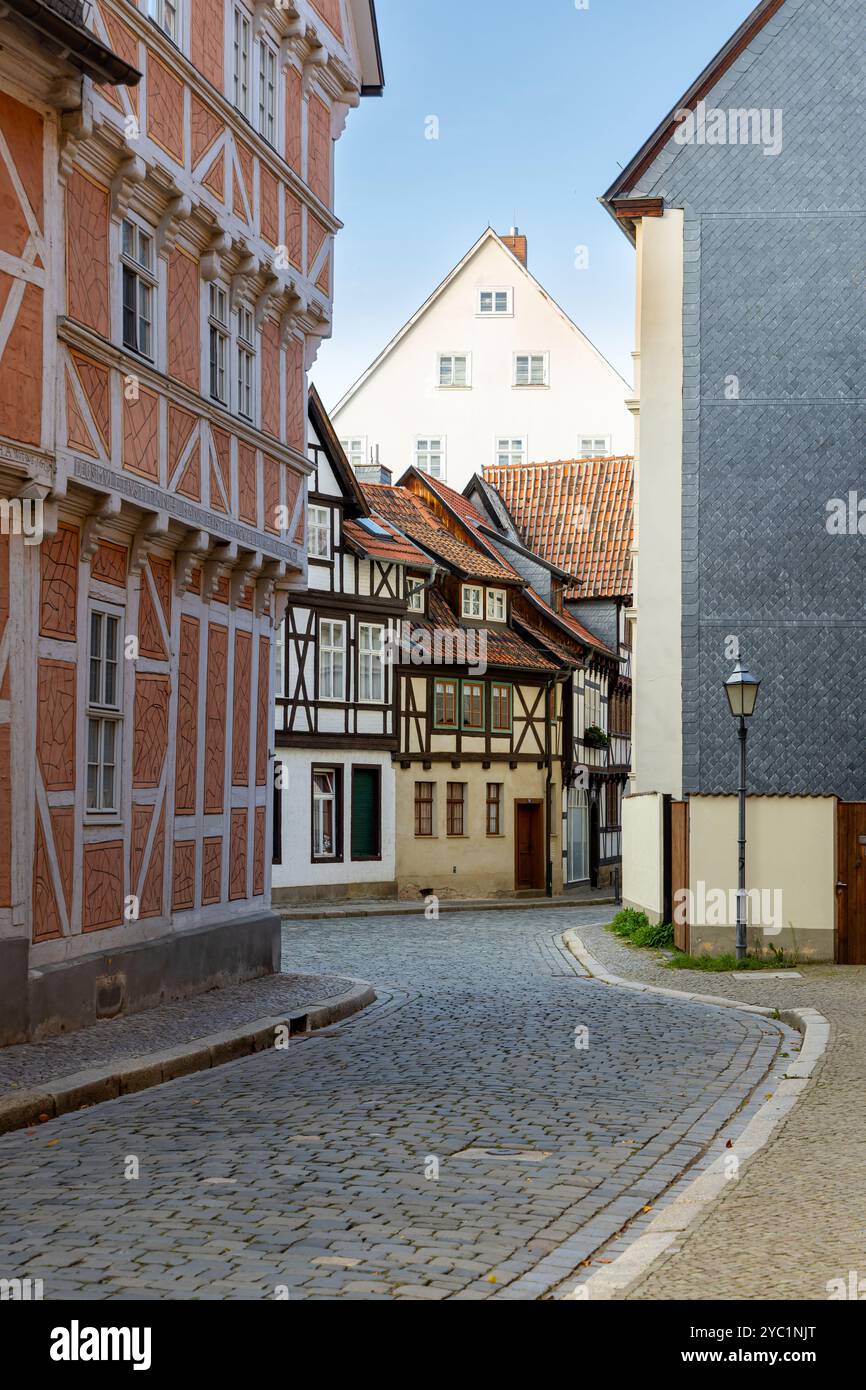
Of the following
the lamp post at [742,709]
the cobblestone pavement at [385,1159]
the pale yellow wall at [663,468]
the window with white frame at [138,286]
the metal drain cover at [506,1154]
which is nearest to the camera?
the cobblestone pavement at [385,1159]

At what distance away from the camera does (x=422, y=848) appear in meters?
42.3

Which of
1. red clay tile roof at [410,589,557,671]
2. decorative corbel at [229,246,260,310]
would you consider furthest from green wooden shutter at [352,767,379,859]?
decorative corbel at [229,246,260,310]

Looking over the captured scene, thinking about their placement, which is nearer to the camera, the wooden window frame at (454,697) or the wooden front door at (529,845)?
the wooden window frame at (454,697)

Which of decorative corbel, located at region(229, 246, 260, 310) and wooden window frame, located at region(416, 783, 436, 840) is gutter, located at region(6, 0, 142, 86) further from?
wooden window frame, located at region(416, 783, 436, 840)

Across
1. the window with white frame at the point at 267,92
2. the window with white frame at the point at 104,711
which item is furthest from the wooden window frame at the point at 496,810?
the window with white frame at the point at 104,711

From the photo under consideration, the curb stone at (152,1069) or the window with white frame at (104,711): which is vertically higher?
the window with white frame at (104,711)

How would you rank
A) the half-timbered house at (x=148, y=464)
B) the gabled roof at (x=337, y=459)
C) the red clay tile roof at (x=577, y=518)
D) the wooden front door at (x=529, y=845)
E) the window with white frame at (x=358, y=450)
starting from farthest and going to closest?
the window with white frame at (x=358, y=450) → the red clay tile roof at (x=577, y=518) → the wooden front door at (x=529, y=845) → the gabled roof at (x=337, y=459) → the half-timbered house at (x=148, y=464)

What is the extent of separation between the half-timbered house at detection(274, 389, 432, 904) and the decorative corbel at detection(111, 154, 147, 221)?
847 inches

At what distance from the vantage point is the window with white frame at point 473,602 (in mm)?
45969

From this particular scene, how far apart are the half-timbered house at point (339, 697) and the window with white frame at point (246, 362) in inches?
695

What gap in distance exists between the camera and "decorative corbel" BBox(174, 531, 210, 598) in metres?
16.0

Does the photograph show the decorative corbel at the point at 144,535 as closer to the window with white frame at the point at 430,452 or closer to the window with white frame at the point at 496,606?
the window with white frame at the point at 496,606
